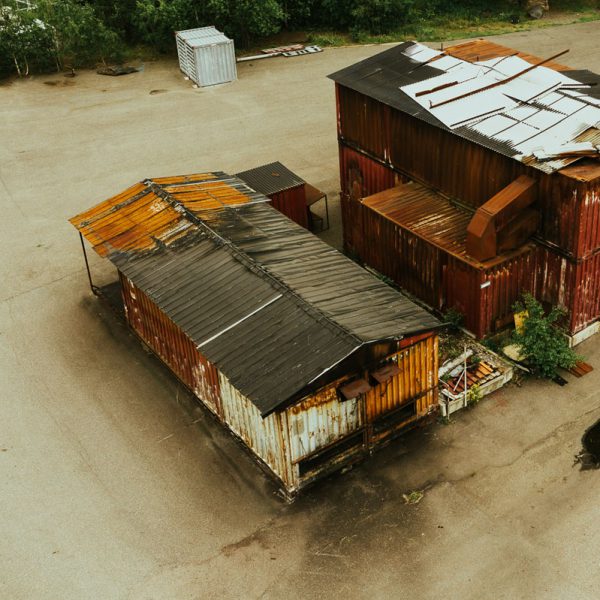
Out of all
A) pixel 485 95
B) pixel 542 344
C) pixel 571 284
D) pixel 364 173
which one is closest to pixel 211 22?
pixel 364 173

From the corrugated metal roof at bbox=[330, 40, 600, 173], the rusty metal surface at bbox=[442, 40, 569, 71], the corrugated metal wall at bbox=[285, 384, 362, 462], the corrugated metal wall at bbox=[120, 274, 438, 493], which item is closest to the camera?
the corrugated metal wall at bbox=[285, 384, 362, 462]

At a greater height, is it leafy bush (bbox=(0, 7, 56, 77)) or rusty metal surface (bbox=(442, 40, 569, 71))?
rusty metal surface (bbox=(442, 40, 569, 71))

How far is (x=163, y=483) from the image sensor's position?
21297mm

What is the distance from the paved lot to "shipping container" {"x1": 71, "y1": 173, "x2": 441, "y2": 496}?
102cm

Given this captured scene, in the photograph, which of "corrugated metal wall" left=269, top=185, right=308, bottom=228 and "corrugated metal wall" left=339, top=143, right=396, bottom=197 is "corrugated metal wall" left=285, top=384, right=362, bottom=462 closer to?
"corrugated metal wall" left=339, top=143, right=396, bottom=197

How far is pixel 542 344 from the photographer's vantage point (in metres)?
23.7

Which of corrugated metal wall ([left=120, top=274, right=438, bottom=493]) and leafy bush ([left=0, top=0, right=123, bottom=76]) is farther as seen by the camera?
leafy bush ([left=0, top=0, right=123, bottom=76])

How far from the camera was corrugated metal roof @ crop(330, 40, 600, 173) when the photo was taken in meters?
23.9

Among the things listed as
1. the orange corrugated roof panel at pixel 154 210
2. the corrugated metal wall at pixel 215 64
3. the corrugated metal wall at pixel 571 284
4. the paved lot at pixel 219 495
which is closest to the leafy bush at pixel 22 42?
the corrugated metal wall at pixel 215 64

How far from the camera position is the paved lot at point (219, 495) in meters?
18.6

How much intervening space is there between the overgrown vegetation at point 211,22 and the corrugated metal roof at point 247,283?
22.2 metres

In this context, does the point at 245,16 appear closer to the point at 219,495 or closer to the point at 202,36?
the point at 202,36

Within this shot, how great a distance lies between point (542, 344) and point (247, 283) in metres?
8.53

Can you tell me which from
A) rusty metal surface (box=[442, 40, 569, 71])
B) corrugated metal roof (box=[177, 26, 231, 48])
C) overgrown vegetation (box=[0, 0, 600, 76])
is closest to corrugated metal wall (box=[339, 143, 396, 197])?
rusty metal surface (box=[442, 40, 569, 71])
